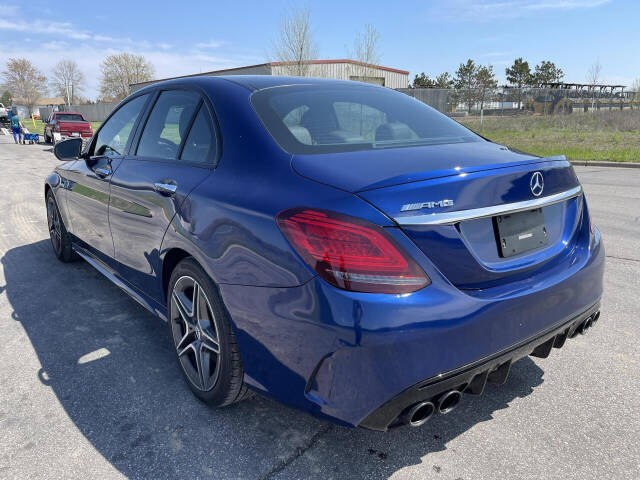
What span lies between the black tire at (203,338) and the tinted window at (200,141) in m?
0.54

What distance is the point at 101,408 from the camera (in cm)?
252

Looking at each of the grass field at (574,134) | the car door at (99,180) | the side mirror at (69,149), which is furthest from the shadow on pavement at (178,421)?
the grass field at (574,134)

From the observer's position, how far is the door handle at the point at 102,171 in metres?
3.40

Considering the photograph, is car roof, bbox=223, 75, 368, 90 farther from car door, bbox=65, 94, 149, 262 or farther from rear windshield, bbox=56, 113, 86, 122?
rear windshield, bbox=56, 113, 86, 122

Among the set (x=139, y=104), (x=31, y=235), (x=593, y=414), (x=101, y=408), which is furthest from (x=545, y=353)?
(x=31, y=235)

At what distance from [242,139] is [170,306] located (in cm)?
104

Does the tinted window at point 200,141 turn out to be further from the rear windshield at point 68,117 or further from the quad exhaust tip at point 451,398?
the rear windshield at point 68,117

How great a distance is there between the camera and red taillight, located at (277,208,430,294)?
1.66m

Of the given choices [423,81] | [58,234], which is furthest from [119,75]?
[58,234]

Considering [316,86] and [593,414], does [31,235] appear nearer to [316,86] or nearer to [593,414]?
[316,86]

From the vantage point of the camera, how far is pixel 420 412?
1753 millimetres

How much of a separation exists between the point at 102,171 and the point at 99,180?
0.08 m

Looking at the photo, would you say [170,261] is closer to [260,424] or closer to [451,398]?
[260,424]

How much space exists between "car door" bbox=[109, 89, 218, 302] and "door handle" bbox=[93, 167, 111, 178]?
155 millimetres
